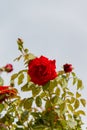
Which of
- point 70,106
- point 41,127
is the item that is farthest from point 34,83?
point 70,106

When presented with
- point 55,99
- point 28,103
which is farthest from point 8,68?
point 55,99

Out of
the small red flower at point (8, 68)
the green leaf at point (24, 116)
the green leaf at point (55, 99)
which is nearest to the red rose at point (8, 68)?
the small red flower at point (8, 68)

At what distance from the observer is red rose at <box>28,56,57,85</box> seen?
308 cm

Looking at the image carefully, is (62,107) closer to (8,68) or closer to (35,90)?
(35,90)

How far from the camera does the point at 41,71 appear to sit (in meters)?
3.11

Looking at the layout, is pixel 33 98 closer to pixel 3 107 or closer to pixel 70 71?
pixel 3 107

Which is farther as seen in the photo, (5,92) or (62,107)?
(5,92)

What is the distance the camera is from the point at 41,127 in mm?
3137

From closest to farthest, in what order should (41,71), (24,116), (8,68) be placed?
1. (41,71)
2. (24,116)
3. (8,68)

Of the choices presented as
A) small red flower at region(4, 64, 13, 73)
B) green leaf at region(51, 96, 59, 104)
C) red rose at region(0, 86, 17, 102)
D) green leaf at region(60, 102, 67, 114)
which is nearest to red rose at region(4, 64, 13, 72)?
small red flower at region(4, 64, 13, 73)

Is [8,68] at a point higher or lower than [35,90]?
higher

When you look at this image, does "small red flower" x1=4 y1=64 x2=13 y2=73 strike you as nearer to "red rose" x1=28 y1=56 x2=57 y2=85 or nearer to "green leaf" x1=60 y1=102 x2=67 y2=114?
"red rose" x1=28 y1=56 x2=57 y2=85

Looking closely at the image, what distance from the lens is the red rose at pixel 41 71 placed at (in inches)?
121

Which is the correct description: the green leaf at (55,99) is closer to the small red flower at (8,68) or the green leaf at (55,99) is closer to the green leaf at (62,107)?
the green leaf at (62,107)
